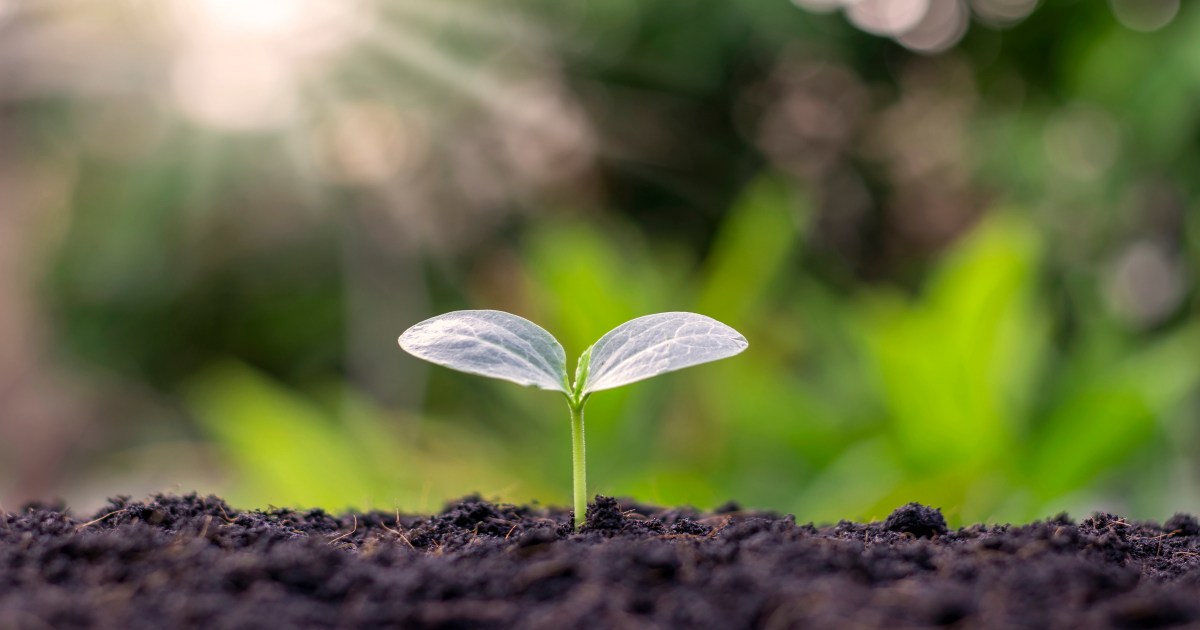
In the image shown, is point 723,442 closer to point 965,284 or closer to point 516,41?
point 965,284

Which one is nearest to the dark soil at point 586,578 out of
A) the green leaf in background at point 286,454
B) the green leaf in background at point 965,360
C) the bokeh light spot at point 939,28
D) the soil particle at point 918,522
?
the soil particle at point 918,522

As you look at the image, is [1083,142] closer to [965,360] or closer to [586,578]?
[965,360]

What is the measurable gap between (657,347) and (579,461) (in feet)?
0.37

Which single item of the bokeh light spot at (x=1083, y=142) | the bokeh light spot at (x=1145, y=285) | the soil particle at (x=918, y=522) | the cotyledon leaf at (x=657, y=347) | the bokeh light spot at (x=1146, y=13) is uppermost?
the bokeh light spot at (x=1146, y=13)

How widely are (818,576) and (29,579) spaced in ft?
1.51

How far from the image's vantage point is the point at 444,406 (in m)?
3.57

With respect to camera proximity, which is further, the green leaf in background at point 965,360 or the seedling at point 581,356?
the green leaf in background at point 965,360

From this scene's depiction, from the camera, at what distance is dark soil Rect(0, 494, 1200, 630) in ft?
1.24

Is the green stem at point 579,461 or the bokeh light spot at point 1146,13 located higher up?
the bokeh light spot at point 1146,13

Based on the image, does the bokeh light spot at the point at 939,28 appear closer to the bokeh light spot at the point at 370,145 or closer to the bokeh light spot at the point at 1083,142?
the bokeh light spot at the point at 1083,142

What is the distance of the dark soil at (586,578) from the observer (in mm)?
377

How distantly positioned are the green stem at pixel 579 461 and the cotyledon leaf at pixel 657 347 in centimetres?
2

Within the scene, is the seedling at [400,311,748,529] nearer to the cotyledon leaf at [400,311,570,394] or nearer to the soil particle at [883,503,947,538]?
the cotyledon leaf at [400,311,570,394]

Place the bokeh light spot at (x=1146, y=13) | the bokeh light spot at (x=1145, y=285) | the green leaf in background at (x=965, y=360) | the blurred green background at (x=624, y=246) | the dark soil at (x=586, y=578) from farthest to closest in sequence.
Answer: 1. the bokeh light spot at (x=1145, y=285)
2. the bokeh light spot at (x=1146, y=13)
3. the blurred green background at (x=624, y=246)
4. the green leaf in background at (x=965, y=360)
5. the dark soil at (x=586, y=578)
